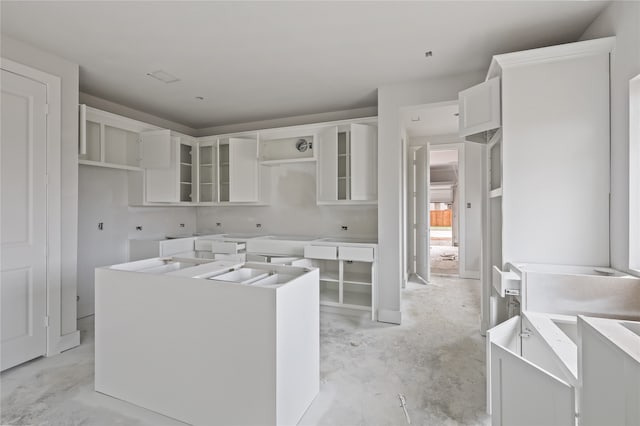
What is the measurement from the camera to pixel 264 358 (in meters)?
1.62

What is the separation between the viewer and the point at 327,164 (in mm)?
3891

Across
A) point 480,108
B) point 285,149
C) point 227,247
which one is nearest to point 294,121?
point 285,149

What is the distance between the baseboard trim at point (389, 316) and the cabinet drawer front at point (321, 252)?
82 centimetres

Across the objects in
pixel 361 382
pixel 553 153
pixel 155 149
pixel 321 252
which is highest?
pixel 155 149

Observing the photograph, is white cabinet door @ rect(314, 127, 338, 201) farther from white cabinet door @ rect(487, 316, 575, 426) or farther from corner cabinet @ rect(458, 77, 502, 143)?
white cabinet door @ rect(487, 316, 575, 426)

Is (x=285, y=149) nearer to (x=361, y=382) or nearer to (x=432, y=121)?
(x=432, y=121)

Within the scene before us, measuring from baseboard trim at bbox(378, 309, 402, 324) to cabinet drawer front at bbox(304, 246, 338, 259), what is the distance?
32.3 inches

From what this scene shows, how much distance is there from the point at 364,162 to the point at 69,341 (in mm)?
3543

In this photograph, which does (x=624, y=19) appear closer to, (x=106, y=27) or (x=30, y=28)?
(x=106, y=27)

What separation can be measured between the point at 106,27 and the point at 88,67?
2.99 ft

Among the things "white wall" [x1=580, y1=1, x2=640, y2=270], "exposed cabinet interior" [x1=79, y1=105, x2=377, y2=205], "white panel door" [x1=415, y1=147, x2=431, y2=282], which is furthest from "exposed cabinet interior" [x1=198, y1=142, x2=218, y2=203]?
"white wall" [x1=580, y1=1, x2=640, y2=270]

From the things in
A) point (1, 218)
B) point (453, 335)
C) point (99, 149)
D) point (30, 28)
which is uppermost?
point (30, 28)

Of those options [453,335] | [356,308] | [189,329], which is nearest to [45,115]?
[189,329]

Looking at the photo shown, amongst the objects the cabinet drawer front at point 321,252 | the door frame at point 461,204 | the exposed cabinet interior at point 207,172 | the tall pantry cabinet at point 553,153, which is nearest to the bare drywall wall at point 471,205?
the door frame at point 461,204
